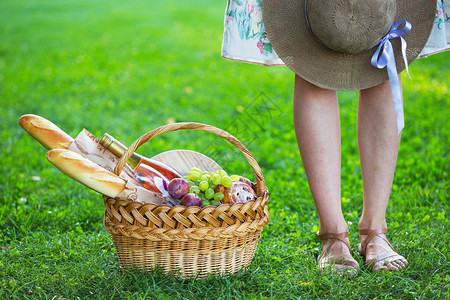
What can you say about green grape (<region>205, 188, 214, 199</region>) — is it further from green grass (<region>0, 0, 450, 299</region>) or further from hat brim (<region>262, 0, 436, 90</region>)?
hat brim (<region>262, 0, 436, 90</region>)

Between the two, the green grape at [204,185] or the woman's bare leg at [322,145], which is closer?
the green grape at [204,185]

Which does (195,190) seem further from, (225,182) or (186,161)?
(186,161)

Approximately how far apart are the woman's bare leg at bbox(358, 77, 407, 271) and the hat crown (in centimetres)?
29

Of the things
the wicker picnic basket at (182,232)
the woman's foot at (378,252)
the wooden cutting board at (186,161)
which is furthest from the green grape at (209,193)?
the woman's foot at (378,252)

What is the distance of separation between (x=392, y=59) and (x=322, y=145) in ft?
1.38

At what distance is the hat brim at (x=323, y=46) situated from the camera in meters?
1.83

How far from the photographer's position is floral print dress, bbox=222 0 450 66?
192cm

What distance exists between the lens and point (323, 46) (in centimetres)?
184

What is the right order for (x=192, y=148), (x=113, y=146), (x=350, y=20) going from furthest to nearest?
1. (x=192, y=148)
2. (x=113, y=146)
3. (x=350, y=20)

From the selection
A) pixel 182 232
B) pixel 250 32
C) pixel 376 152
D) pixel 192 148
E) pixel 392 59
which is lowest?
pixel 192 148

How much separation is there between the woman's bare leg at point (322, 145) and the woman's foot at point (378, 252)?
0.31 feet

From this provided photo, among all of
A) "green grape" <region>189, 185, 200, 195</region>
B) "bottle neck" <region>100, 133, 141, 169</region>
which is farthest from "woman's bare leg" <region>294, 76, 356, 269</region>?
"bottle neck" <region>100, 133, 141, 169</region>

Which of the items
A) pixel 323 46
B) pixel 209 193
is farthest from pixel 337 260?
pixel 323 46

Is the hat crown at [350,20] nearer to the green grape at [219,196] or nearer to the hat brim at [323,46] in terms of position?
the hat brim at [323,46]
